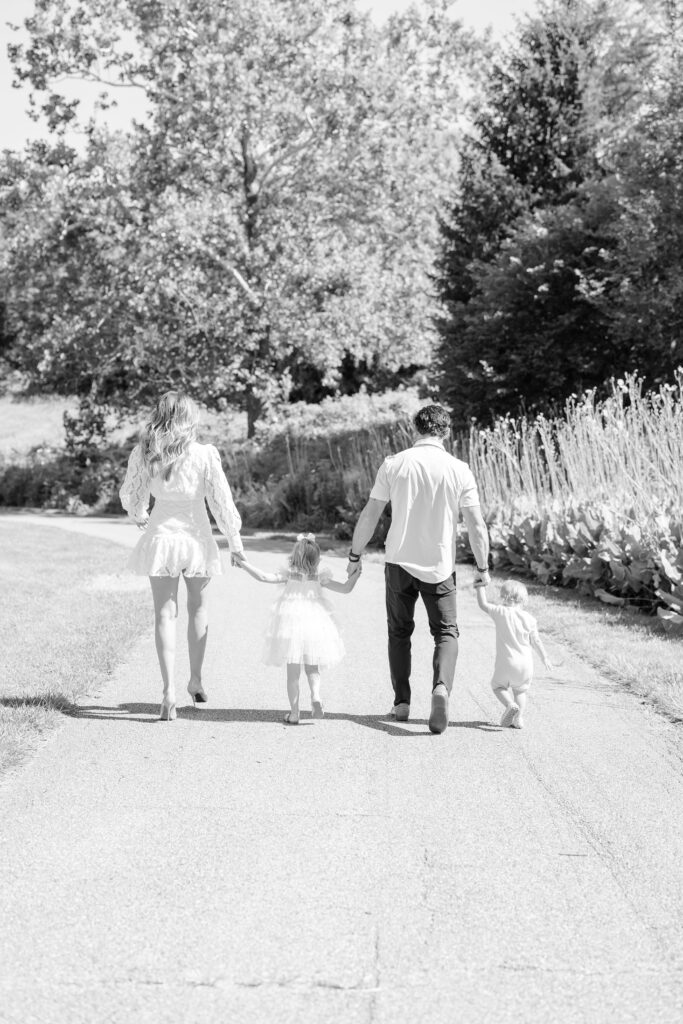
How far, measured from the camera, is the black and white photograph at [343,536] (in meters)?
3.73

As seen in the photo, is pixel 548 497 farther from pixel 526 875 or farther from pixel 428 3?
pixel 428 3

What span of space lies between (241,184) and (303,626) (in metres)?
25.8

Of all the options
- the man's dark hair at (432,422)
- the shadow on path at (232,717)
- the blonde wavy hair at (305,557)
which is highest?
the man's dark hair at (432,422)

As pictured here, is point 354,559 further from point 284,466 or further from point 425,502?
point 284,466

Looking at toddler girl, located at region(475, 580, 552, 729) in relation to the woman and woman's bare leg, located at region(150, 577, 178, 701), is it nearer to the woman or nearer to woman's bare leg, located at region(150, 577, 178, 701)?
the woman

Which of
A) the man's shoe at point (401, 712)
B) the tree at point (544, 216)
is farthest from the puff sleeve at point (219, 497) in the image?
the tree at point (544, 216)

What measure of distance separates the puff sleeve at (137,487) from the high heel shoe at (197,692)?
3.71 feet

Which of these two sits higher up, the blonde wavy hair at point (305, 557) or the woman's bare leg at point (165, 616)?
the blonde wavy hair at point (305, 557)

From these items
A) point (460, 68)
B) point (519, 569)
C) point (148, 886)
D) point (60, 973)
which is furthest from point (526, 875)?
point (460, 68)

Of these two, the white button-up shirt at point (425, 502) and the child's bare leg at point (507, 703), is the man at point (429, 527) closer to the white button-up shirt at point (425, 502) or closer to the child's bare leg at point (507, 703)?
the white button-up shirt at point (425, 502)

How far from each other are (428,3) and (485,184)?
7.26 meters

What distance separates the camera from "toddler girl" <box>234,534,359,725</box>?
6.65m

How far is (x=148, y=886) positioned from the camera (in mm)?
4086

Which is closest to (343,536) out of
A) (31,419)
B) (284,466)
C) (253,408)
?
(284,466)
